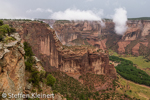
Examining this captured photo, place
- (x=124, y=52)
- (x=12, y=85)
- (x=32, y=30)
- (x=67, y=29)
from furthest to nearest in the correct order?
(x=124, y=52) < (x=67, y=29) < (x=32, y=30) < (x=12, y=85)

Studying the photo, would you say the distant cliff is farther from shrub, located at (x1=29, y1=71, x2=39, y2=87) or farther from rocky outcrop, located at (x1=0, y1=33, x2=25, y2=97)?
rocky outcrop, located at (x1=0, y1=33, x2=25, y2=97)

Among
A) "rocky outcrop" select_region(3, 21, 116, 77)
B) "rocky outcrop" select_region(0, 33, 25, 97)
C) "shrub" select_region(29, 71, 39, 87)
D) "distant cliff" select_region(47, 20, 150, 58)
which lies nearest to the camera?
"rocky outcrop" select_region(0, 33, 25, 97)

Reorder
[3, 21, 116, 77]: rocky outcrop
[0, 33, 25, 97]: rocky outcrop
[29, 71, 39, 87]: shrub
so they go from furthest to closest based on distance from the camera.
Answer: [3, 21, 116, 77]: rocky outcrop
[29, 71, 39, 87]: shrub
[0, 33, 25, 97]: rocky outcrop

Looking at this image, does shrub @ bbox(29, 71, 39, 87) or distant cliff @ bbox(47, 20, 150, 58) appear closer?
shrub @ bbox(29, 71, 39, 87)

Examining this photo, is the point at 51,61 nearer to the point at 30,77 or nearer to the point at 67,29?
the point at 30,77

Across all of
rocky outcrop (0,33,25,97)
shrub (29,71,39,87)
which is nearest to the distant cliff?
shrub (29,71,39,87)

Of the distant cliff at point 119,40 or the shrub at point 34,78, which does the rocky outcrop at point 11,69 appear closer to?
the shrub at point 34,78

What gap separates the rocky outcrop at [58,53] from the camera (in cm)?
3947

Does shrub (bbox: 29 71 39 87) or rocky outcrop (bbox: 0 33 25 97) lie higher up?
rocky outcrop (bbox: 0 33 25 97)

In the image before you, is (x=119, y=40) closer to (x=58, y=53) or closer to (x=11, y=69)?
(x=58, y=53)

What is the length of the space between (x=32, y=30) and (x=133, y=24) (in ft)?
494

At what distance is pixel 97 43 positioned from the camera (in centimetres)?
14438

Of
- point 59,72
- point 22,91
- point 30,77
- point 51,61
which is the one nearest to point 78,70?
point 59,72

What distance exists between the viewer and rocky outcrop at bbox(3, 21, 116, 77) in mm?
39469
